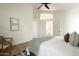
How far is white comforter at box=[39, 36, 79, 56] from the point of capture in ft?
4.90

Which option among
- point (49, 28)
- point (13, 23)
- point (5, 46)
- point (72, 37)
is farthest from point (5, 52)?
point (72, 37)

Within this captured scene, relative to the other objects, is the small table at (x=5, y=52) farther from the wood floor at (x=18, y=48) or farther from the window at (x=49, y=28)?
the window at (x=49, y=28)

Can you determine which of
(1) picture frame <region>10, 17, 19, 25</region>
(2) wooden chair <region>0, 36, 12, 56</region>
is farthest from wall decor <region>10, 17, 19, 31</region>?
(2) wooden chair <region>0, 36, 12, 56</region>

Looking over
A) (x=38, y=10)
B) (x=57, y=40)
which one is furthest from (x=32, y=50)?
(x=38, y=10)

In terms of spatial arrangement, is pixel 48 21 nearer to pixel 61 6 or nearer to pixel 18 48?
pixel 61 6

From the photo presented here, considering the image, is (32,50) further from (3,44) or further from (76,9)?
(76,9)

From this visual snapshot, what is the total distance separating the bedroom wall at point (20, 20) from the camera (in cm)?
153

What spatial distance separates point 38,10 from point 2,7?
15.2 inches

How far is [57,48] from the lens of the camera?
4.99ft

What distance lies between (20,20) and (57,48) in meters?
0.50

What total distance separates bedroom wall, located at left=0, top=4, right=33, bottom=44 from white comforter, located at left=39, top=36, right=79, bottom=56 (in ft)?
0.65

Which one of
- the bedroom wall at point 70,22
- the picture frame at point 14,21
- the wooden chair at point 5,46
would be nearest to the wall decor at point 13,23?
the picture frame at point 14,21

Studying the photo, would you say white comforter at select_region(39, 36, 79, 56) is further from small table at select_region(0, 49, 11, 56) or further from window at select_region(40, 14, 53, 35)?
small table at select_region(0, 49, 11, 56)

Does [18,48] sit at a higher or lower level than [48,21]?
lower
